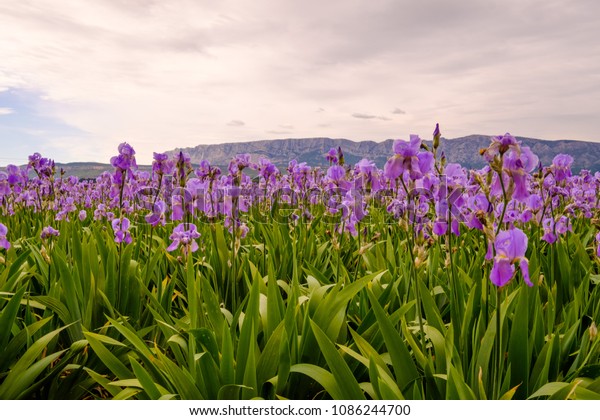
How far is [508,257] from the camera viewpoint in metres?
1.83

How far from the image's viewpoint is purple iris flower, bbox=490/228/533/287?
5.93 ft

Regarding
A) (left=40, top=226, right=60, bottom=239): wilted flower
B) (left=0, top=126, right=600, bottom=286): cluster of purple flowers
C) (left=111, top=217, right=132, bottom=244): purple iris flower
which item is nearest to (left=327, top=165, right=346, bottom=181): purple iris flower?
(left=0, top=126, right=600, bottom=286): cluster of purple flowers

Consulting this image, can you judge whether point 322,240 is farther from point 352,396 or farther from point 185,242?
point 352,396

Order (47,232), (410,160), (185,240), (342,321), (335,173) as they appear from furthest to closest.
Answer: (47,232)
(335,173)
(185,240)
(342,321)
(410,160)

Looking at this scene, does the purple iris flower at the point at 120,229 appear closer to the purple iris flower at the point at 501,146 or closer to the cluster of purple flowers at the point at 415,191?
the cluster of purple flowers at the point at 415,191

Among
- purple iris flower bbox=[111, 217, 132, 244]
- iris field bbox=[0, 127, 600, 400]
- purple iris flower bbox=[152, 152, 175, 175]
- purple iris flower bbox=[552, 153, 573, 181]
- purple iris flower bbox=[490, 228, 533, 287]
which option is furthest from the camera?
purple iris flower bbox=[152, 152, 175, 175]

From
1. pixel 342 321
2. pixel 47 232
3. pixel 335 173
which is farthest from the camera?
pixel 47 232

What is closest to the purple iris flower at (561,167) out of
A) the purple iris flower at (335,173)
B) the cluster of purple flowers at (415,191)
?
the cluster of purple flowers at (415,191)

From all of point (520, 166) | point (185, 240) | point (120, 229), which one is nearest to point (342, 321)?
point (520, 166)

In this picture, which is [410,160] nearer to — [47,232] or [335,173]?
[335,173]

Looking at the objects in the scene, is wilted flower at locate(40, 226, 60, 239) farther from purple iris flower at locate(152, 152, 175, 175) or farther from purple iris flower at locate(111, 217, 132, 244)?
purple iris flower at locate(152, 152, 175, 175)
